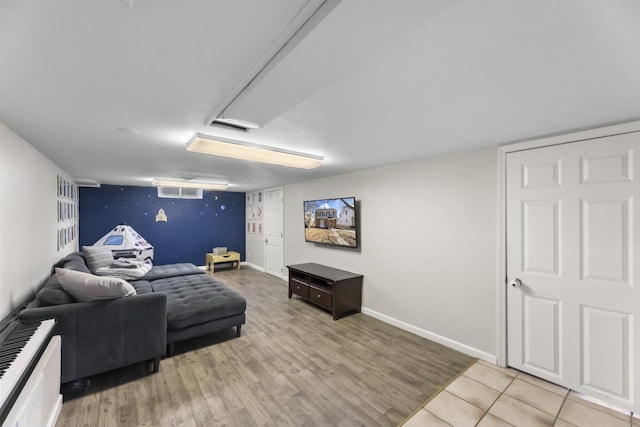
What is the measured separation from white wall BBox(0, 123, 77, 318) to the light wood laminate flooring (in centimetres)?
99

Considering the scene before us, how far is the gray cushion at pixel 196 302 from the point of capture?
2792 millimetres

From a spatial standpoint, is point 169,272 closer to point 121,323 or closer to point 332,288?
point 121,323

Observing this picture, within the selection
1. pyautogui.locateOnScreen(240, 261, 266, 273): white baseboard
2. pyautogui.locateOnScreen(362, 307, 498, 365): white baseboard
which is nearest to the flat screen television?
pyautogui.locateOnScreen(362, 307, 498, 365): white baseboard

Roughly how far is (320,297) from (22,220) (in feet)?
10.9

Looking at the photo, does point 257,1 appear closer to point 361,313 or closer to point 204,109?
point 204,109

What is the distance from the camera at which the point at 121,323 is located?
2.31 metres

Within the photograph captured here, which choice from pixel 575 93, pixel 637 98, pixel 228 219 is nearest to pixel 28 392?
pixel 575 93

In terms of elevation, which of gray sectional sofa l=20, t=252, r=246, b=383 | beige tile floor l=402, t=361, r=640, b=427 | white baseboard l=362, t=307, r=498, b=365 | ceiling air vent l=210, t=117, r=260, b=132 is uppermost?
ceiling air vent l=210, t=117, r=260, b=132

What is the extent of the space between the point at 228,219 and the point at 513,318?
6609mm

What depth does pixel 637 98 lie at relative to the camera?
1.55 meters

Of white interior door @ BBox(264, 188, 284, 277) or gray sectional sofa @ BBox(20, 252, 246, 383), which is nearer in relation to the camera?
gray sectional sofa @ BBox(20, 252, 246, 383)

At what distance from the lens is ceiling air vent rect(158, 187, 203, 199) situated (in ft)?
21.2

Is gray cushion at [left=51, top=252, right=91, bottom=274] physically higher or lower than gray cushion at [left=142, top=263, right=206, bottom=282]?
higher

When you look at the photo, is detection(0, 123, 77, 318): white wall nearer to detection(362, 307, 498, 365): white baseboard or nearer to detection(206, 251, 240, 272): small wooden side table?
detection(206, 251, 240, 272): small wooden side table
